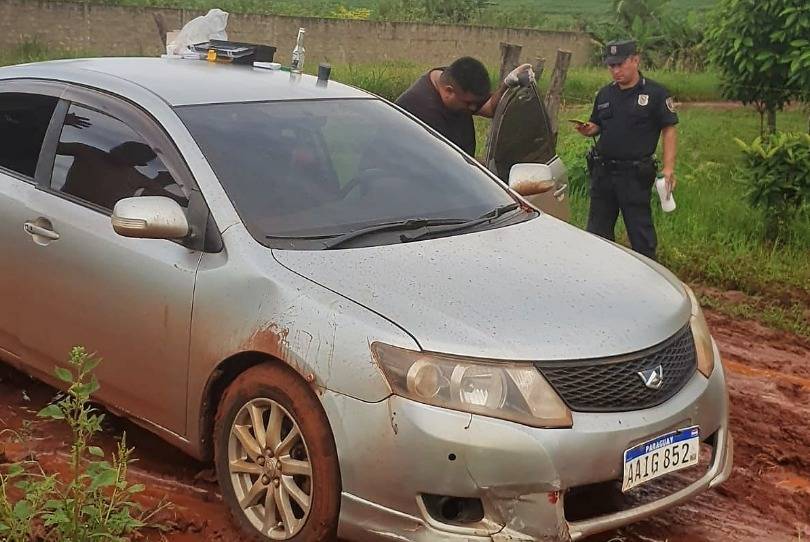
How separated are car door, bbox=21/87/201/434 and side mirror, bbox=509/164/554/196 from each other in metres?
1.55

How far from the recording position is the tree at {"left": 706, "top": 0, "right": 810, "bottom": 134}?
11.2 metres

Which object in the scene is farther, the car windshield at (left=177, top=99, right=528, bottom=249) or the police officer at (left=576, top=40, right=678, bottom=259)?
the police officer at (left=576, top=40, right=678, bottom=259)

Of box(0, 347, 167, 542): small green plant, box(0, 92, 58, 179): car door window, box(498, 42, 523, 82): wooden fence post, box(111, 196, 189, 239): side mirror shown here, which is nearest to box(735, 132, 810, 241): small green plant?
box(498, 42, 523, 82): wooden fence post

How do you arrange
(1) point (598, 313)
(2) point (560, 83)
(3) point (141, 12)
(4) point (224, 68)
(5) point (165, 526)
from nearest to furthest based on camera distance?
(1) point (598, 313) → (5) point (165, 526) → (4) point (224, 68) → (2) point (560, 83) → (3) point (141, 12)

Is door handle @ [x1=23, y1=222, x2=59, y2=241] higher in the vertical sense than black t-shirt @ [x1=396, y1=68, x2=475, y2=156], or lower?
lower

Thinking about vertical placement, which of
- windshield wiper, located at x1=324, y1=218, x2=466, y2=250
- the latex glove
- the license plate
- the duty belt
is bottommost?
the license plate

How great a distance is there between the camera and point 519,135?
6.14 metres

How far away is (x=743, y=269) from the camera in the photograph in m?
7.56

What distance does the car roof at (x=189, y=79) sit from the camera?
4.23m

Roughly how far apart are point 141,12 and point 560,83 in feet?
54.0

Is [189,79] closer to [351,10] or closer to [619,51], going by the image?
[619,51]

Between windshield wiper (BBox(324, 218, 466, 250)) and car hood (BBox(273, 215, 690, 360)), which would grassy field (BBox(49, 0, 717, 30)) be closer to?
windshield wiper (BBox(324, 218, 466, 250))

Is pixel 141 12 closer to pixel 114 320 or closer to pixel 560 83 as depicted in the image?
pixel 560 83

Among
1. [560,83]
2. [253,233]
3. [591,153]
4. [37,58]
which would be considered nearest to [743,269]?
[591,153]
